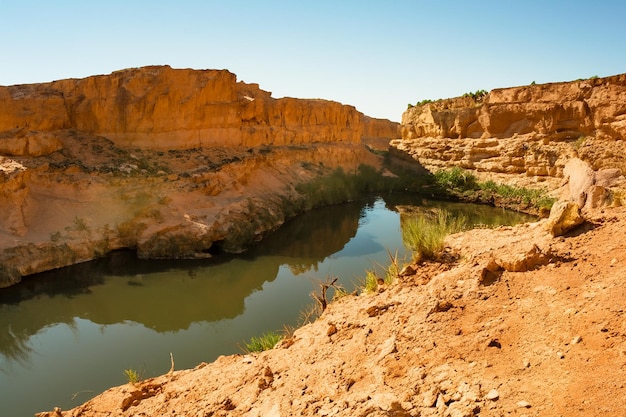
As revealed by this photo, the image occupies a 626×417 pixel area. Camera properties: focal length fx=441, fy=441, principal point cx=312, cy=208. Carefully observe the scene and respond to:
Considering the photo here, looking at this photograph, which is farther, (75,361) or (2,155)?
(2,155)

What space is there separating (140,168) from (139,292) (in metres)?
5.42

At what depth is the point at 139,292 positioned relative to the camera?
32.9ft

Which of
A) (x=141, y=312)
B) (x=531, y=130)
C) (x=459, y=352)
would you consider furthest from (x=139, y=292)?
(x=531, y=130)

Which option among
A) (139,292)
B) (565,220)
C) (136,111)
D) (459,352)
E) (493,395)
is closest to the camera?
(493,395)

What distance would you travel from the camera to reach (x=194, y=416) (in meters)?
3.96

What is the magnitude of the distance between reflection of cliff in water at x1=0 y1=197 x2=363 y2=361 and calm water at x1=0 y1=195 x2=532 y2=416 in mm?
21

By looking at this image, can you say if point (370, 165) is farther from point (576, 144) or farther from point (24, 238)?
point (24, 238)

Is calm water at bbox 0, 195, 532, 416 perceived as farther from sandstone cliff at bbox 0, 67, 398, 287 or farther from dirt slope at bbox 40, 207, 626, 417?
dirt slope at bbox 40, 207, 626, 417

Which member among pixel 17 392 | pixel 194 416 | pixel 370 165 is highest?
pixel 370 165

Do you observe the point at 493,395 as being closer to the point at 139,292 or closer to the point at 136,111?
the point at 139,292

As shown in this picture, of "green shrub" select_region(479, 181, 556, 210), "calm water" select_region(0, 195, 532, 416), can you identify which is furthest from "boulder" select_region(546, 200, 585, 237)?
"green shrub" select_region(479, 181, 556, 210)

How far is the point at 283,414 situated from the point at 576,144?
1905 cm

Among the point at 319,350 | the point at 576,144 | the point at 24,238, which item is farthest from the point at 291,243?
the point at 576,144

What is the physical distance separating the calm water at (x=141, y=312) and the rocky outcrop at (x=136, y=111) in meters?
5.38
